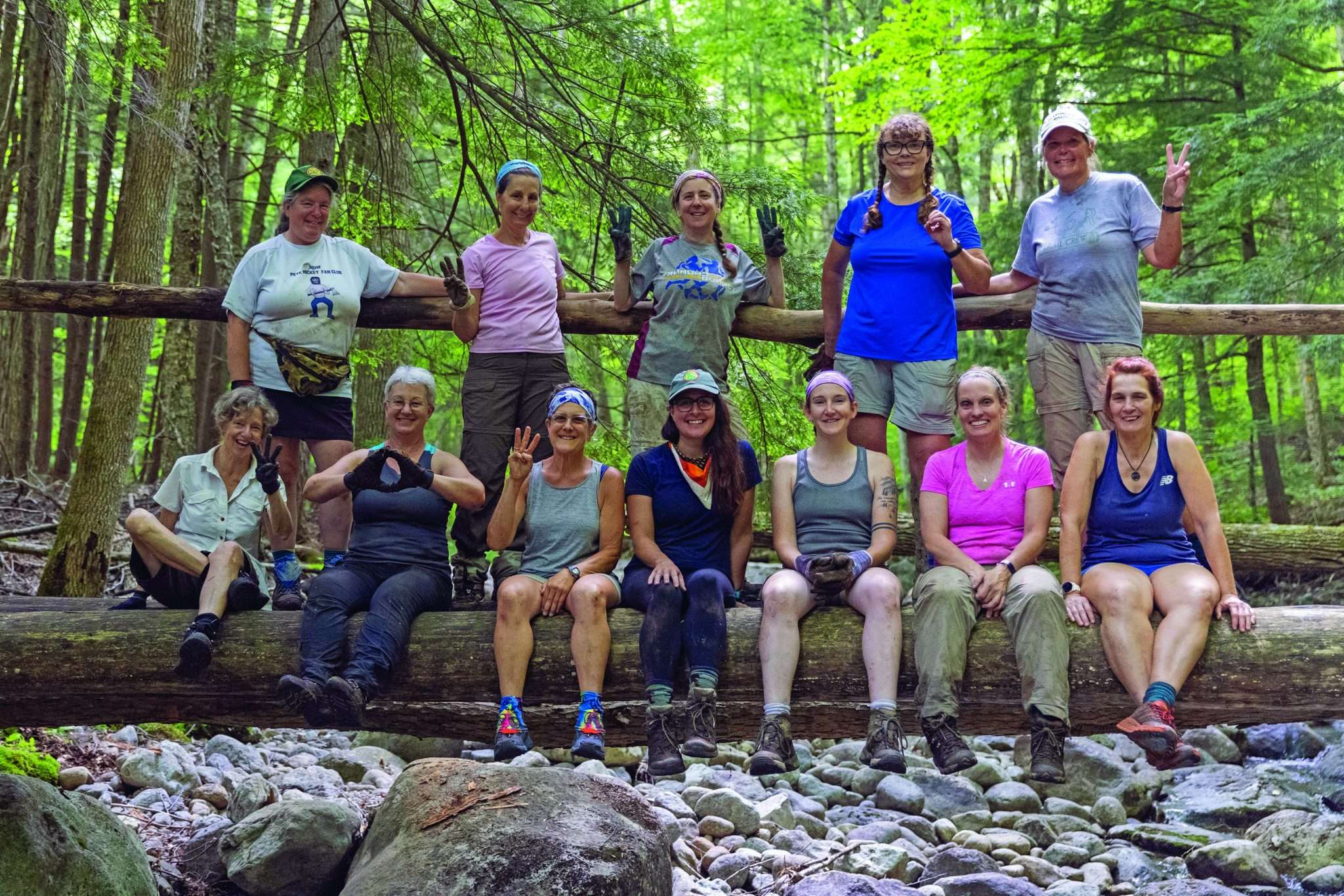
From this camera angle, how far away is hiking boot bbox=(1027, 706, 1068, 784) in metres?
4.23

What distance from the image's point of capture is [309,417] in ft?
18.5

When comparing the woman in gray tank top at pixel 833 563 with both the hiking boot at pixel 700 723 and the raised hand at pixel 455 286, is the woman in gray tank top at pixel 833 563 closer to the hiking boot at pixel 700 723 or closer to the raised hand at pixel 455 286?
the hiking boot at pixel 700 723

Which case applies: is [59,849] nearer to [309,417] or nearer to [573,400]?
[309,417]

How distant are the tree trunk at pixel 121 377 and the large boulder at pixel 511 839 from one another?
11.3ft

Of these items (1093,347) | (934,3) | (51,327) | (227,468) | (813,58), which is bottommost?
(227,468)

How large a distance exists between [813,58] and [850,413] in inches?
626

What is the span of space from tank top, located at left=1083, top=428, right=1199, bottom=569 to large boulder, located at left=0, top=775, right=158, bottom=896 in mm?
4503

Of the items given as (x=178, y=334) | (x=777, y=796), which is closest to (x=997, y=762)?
(x=777, y=796)

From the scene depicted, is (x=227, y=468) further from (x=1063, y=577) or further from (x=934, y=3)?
(x=934, y=3)

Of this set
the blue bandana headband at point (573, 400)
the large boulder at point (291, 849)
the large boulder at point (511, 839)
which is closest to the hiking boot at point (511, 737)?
the large boulder at point (511, 839)

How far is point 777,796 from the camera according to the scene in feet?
27.3

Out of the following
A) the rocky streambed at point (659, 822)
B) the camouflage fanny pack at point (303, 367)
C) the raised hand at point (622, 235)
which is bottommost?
the rocky streambed at point (659, 822)

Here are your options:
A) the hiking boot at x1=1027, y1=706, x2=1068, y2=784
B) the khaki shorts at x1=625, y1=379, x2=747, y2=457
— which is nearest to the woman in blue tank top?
the hiking boot at x1=1027, y1=706, x2=1068, y2=784

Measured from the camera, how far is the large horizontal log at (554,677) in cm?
465
